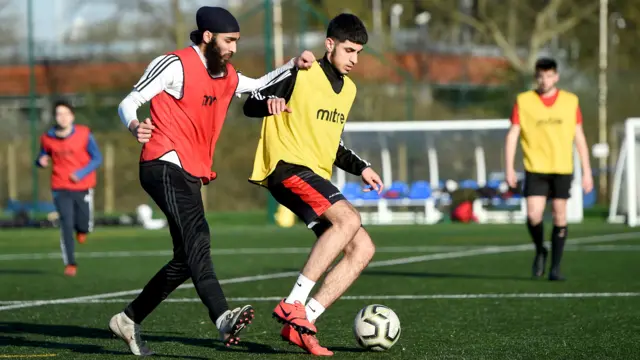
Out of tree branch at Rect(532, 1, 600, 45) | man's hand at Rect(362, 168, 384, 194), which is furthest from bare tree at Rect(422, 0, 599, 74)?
man's hand at Rect(362, 168, 384, 194)

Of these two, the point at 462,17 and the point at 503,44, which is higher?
the point at 462,17

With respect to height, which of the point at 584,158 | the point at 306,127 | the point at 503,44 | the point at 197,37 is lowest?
the point at 584,158

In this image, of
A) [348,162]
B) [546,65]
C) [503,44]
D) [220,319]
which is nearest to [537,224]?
[546,65]

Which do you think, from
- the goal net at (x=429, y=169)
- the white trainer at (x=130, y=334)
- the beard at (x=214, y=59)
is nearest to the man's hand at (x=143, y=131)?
the beard at (x=214, y=59)

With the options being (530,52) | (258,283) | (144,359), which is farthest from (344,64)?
(530,52)

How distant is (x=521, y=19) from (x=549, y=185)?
3107 cm

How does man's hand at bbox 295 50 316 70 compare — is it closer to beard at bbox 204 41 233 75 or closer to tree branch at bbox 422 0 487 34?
beard at bbox 204 41 233 75

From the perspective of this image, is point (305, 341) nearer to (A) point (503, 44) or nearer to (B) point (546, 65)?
(B) point (546, 65)

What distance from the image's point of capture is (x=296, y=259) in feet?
52.2

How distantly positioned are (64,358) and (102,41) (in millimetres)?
23383

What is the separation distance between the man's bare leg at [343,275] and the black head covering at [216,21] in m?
1.52

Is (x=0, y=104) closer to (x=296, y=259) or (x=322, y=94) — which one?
(x=296, y=259)

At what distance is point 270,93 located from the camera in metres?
7.46

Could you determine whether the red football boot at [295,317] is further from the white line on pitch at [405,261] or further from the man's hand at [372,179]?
the white line on pitch at [405,261]
